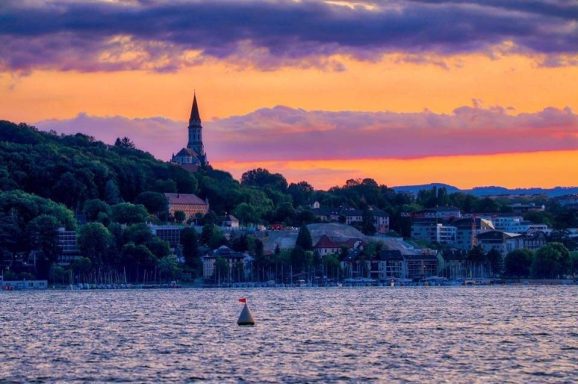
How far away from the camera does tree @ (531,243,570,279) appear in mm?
188625

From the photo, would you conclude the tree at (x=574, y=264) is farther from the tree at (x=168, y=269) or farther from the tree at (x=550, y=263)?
the tree at (x=168, y=269)

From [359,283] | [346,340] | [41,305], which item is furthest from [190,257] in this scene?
[346,340]

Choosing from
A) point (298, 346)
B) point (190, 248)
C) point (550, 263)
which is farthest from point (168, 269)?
point (298, 346)

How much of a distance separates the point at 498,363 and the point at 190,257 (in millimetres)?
139430

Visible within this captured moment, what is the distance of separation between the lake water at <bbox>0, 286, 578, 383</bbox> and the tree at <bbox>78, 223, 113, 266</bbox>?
89294mm

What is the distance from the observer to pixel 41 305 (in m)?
109

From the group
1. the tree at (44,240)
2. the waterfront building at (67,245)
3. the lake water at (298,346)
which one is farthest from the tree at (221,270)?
the lake water at (298,346)

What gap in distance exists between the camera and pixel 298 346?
56.9 meters

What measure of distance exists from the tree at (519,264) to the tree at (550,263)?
11.2 ft

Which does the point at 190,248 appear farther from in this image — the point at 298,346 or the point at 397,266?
the point at 298,346

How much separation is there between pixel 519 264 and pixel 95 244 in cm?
5551

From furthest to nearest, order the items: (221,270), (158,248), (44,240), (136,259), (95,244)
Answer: (44,240) → (158,248) → (95,244) → (221,270) → (136,259)

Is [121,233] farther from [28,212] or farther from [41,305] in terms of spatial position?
[41,305]

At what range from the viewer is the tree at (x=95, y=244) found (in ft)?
588
